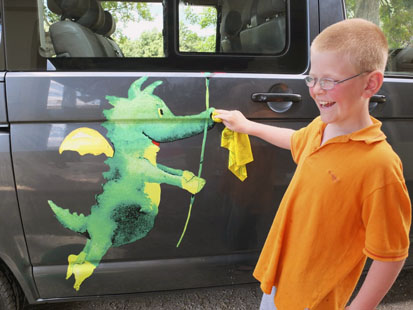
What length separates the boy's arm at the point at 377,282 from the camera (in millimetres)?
955

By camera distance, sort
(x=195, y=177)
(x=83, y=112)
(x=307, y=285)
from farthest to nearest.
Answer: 1. (x=195, y=177)
2. (x=83, y=112)
3. (x=307, y=285)

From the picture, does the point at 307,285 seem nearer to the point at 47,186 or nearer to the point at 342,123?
the point at 342,123

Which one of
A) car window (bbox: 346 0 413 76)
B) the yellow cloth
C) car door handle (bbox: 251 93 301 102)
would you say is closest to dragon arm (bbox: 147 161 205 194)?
the yellow cloth

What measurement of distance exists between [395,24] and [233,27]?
834 mm

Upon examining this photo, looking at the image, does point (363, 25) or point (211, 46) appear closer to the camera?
point (363, 25)

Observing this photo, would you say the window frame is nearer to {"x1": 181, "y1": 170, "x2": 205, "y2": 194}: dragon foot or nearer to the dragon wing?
the dragon wing

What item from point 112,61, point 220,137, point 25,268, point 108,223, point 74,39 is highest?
point 74,39

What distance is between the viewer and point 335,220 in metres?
1.02

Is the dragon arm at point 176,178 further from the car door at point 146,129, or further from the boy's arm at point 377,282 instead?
the boy's arm at point 377,282

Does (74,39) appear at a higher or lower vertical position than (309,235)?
higher

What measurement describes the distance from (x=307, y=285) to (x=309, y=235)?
0.16 m

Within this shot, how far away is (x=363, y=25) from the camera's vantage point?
3.17ft

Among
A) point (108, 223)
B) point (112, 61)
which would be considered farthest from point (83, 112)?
point (108, 223)

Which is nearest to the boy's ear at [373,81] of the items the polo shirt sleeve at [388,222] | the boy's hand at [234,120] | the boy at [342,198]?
the boy at [342,198]
